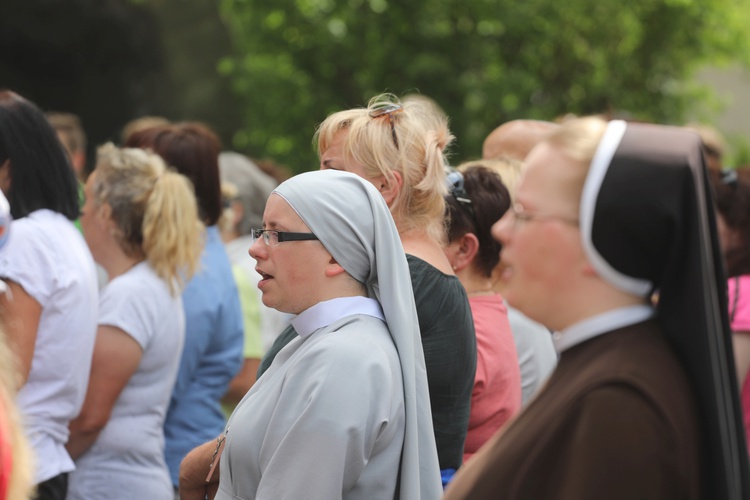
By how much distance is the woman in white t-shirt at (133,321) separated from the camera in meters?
3.94

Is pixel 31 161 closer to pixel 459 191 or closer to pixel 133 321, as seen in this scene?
pixel 133 321

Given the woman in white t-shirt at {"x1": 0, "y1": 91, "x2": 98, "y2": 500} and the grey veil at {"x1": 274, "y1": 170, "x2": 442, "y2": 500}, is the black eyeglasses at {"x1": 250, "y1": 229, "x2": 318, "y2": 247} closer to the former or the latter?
the grey veil at {"x1": 274, "y1": 170, "x2": 442, "y2": 500}

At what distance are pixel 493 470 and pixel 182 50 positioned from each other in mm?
13773

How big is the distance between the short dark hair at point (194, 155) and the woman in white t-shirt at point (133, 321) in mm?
522

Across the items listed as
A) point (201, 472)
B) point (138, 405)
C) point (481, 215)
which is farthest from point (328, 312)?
point (138, 405)

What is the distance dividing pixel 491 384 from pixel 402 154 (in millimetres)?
910

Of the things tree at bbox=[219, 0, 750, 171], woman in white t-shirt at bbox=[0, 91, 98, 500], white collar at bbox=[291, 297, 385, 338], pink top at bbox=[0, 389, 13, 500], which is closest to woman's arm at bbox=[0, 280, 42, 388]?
woman in white t-shirt at bbox=[0, 91, 98, 500]

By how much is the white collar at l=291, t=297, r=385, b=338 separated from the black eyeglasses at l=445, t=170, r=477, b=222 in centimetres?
115

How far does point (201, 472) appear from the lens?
9.72 ft

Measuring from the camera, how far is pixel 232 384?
210 inches

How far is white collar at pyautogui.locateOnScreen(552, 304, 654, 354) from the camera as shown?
177 cm

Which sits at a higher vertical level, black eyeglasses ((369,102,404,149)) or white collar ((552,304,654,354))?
black eyeglasses ((369,102,404,149))

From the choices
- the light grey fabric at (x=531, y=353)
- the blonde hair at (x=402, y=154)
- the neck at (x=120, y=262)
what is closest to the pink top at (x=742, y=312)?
the light grey fabric at (x=531, y=353)

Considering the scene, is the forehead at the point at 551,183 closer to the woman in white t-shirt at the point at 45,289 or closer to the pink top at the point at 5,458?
the pink top at the point at 5,458
